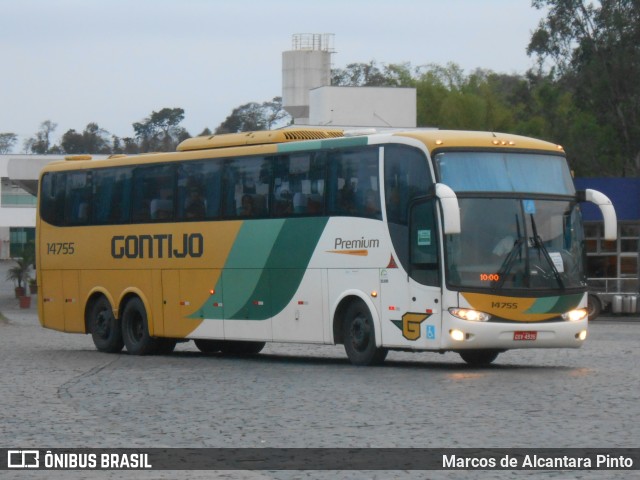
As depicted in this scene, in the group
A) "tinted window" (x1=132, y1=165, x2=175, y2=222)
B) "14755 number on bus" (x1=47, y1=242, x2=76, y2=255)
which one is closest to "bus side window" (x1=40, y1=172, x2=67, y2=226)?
"14755 number on bus" (x1=47, y1=242, x2=76, y2=255)

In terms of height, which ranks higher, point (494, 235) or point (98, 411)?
point (494, 235)

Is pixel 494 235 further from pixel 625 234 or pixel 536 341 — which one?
pixel 625 234

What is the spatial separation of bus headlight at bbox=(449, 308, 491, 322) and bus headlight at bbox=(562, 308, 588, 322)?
135 centimetres

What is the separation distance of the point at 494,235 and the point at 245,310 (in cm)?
537

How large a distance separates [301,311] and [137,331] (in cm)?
496

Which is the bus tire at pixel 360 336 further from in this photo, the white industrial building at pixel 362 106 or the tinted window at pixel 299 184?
the white industrial building at pixel 362 106

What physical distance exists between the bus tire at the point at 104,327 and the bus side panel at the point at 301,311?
4750mm

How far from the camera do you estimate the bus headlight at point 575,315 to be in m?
21.2

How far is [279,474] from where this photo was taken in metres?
10.7

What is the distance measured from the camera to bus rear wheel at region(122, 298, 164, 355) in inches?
1058

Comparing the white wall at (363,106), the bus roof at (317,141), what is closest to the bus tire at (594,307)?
the bus roof at (317,141)

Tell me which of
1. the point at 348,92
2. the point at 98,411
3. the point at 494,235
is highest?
the point at 348,92

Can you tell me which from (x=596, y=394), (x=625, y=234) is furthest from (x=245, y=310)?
(x=625, y=234)

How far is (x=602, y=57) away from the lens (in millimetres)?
68938
